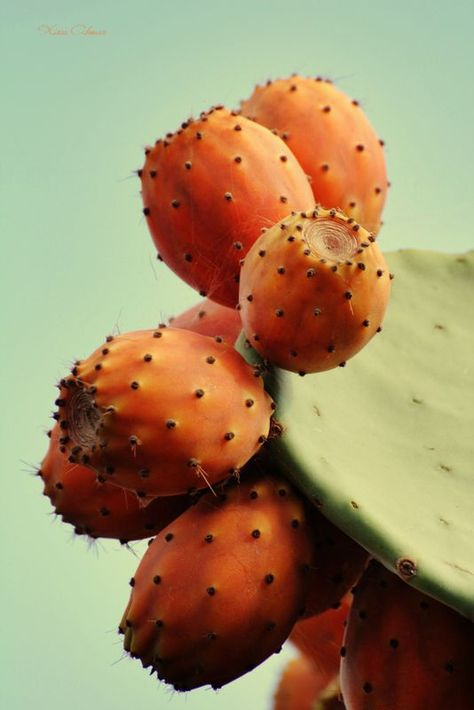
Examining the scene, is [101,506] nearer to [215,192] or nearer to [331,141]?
[215,192]

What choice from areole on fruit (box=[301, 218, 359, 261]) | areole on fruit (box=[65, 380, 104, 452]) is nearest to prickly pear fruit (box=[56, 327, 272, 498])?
areole on fruit (box=[65, 380, 104, 452])

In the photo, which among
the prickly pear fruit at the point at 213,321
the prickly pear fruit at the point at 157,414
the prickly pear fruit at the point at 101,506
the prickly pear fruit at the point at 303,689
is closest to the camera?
the prickly pear fruit at the point at 157,414

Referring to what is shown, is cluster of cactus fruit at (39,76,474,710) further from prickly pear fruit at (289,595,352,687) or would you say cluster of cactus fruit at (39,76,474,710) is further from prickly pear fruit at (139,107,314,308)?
prickly pear fruit at (289,595,352,687)

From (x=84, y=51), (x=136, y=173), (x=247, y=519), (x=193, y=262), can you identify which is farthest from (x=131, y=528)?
(x=84, y=51)

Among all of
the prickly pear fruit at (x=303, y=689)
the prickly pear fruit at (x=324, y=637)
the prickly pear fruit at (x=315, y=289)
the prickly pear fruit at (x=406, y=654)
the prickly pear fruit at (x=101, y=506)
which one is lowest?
the prickly pear fruit at (x=303, y=689)

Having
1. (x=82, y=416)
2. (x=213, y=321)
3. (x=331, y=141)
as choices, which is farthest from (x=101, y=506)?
(x=331, y=141)

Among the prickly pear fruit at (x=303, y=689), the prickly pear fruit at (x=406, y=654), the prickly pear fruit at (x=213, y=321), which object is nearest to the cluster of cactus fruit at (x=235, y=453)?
the prickly pear fruit at (x=406, y=654)

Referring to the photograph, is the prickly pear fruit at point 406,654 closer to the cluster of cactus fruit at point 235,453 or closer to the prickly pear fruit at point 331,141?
the cluster of cactus fruit at point 235,453
